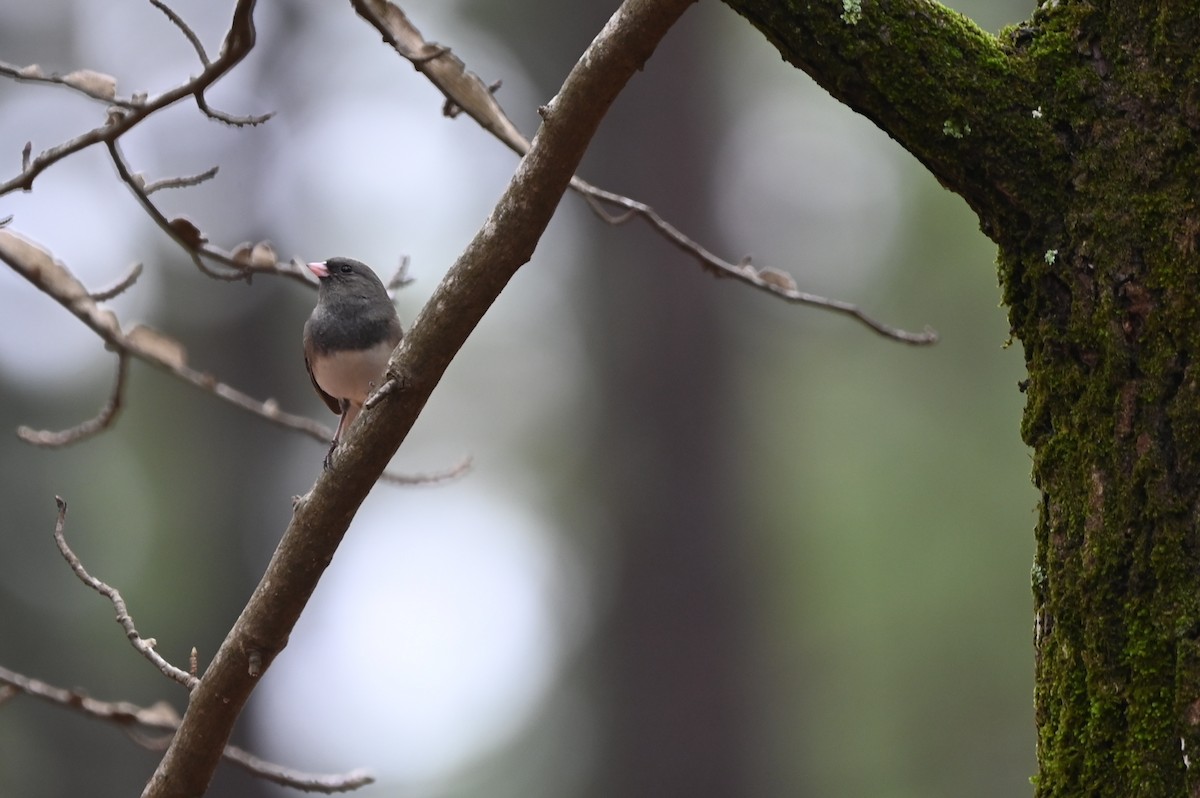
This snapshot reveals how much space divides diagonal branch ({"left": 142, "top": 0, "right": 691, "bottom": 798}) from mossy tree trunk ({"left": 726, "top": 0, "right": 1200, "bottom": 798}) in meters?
0.23

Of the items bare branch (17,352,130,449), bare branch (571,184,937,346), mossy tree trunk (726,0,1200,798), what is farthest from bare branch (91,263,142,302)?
mossy tree trunk (726,0,1200,798)

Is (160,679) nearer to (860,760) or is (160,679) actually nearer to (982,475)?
(860,760)

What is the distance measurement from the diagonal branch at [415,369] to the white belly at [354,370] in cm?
177

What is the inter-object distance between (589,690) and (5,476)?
4107 millimetres

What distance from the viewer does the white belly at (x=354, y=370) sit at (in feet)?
12.5

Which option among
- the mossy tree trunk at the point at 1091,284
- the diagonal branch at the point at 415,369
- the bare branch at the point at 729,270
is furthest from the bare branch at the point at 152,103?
the mossy tree trunk at the point at 1091,284

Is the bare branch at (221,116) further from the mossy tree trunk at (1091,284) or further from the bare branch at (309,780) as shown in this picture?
the bare branch at (309,780)

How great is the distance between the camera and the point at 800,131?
27.0 feet

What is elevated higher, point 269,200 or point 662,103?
point 662,103

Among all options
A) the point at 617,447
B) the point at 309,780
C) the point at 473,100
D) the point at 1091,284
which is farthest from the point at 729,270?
the point at 617,447

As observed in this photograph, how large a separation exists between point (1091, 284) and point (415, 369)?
103cm

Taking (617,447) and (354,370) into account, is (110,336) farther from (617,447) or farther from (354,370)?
(617,447)

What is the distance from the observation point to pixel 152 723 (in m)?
2.41

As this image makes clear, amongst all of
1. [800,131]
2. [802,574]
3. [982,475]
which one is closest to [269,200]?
[800,131]
